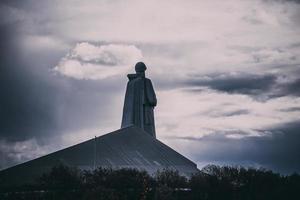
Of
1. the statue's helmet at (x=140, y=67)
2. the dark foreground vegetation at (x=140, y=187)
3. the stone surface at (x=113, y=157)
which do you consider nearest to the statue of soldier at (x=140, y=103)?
the statue's helmet at (x=140, y=67)

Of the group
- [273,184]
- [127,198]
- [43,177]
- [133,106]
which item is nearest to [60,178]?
[43,177]

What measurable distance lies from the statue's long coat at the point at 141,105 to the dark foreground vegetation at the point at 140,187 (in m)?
10.3

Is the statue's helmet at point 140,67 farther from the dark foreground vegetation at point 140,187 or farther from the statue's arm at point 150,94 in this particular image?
the dark foreground vegetation at point 140,187

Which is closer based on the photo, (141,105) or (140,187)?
(140,187)

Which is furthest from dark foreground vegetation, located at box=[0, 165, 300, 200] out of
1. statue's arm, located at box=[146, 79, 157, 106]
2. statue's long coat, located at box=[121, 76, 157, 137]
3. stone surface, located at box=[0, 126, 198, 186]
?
statue's arm, located at box=[146, 79, 157, 106]

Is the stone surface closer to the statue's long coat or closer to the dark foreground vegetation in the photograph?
the dark foreground vegetation

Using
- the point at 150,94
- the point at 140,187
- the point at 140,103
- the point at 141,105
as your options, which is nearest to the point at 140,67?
the point at 150,94

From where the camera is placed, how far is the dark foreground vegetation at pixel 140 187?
51656mm

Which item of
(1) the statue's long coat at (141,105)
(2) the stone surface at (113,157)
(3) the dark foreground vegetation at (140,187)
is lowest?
(3) the dark foreground vegetation at (140,187)

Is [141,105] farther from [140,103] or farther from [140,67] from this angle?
[140,67]

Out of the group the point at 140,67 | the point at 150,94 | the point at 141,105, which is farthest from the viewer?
the point at 140,67

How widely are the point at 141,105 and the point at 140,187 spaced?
1500 cm

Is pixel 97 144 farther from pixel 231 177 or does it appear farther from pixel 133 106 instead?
pixel 231 177

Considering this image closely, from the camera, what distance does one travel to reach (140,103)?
6694 centimetres
